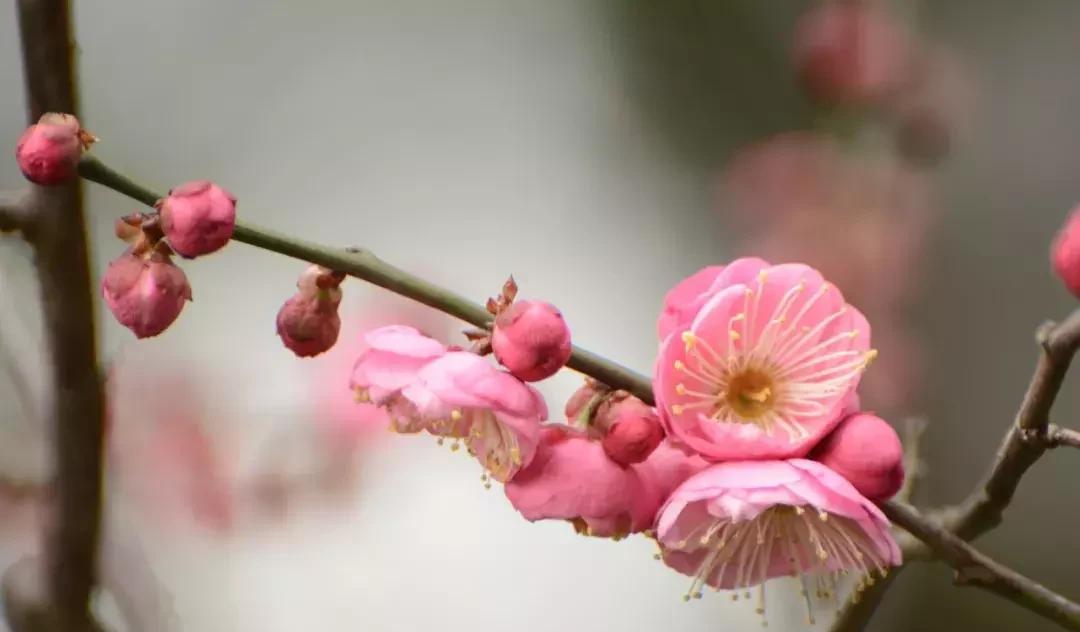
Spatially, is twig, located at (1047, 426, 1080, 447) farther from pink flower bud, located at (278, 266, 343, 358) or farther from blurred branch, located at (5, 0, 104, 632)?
blurred branch, located at (5, 0, 104, 632)

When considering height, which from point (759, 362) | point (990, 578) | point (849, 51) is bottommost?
point (990, 578)

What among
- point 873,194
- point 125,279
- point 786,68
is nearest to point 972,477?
point 873,194

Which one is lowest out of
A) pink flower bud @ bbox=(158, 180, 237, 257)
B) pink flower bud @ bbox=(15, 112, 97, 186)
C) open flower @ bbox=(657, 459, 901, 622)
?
open flower @ bbox=(657, 459, 901, 622)

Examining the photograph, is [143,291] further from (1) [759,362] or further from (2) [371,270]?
(1) [759,362]

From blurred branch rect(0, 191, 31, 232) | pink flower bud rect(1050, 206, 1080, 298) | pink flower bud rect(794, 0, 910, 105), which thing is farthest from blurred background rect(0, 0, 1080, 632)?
pink flower bud rect(1050, 206, 1080, 298)

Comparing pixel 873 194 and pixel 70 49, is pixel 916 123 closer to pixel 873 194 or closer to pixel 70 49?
pixel 873 194

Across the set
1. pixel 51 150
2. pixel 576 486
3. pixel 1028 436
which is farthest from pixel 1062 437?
pixel 51 150
